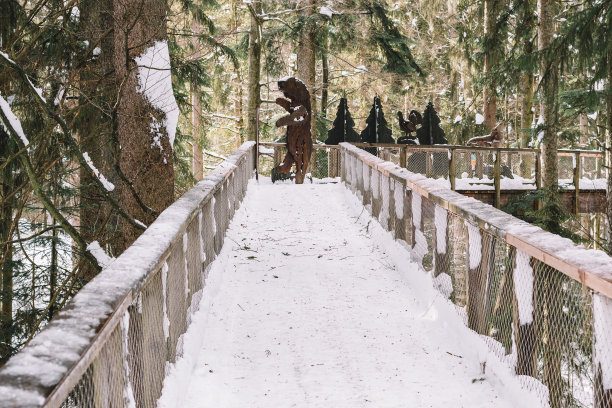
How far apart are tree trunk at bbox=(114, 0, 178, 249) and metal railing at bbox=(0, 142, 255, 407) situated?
7.19ft

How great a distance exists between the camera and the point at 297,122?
570 inches

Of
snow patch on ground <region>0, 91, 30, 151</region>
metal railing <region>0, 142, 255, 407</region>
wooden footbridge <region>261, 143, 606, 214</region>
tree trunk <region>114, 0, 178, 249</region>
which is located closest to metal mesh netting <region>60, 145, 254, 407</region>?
metal railing <region>0, 142, 255, 407</region>

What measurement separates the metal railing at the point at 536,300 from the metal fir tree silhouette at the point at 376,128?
45.8ft

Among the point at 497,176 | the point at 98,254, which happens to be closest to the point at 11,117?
the point at 98,254

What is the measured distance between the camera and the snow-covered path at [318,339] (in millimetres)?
3949

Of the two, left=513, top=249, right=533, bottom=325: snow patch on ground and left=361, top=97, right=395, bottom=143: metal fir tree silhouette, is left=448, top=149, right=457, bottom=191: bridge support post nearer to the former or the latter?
left=361, top=97, right=395, bottom=143: metal fir tree silhouette

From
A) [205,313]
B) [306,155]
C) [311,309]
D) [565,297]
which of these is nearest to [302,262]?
[311,309]

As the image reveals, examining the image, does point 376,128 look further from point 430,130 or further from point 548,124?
point 548,124

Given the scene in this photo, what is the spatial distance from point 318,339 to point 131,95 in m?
4.25

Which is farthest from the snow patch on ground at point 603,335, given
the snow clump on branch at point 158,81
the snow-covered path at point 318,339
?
the snow clump on branch at point 158,81

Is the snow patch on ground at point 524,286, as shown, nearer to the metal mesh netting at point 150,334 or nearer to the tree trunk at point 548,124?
the metal mesh netting at point 150,334

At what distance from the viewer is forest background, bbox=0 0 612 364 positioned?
7.10 m

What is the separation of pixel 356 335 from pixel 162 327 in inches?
74.6

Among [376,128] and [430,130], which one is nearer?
[376,128]
